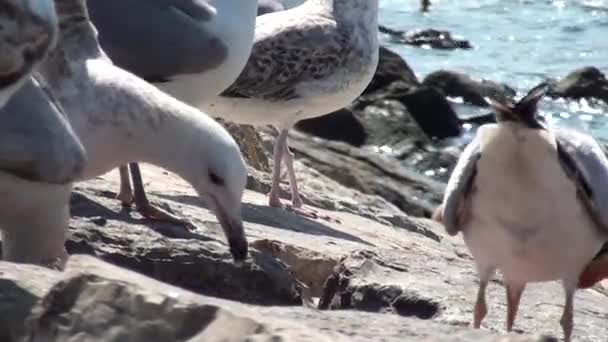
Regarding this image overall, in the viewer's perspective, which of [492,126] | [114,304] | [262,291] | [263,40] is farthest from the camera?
[263,40]

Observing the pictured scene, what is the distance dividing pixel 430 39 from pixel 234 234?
2561cm

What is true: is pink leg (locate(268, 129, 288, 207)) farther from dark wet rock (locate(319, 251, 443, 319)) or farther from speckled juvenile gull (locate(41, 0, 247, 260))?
speckled juvenile gull (locate(41, 0, 247, 260))

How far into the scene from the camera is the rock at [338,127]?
18688 millimetres

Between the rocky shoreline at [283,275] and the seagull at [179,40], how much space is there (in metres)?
0.64

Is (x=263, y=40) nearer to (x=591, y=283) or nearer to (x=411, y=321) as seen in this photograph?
(x=591, y=283)

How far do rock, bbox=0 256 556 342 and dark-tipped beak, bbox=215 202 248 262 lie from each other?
2535mm

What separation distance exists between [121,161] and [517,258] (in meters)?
1.89

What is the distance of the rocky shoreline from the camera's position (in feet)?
11.8

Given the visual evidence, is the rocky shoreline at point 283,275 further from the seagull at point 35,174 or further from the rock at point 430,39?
the rock at point 430,39

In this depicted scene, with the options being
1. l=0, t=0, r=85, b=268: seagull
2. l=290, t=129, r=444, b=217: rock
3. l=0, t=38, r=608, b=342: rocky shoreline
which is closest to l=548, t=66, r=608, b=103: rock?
l=0, t=38, r=608, b=342: rocky shoreline

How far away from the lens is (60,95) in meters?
6.32

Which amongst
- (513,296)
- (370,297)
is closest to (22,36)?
(370,297)

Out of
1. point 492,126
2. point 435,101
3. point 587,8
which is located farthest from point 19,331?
point 587,8

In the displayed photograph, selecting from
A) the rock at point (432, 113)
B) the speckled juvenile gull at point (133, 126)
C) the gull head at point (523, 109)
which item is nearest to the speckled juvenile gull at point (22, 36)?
the speckled juvenile gull at point (133, 126)
